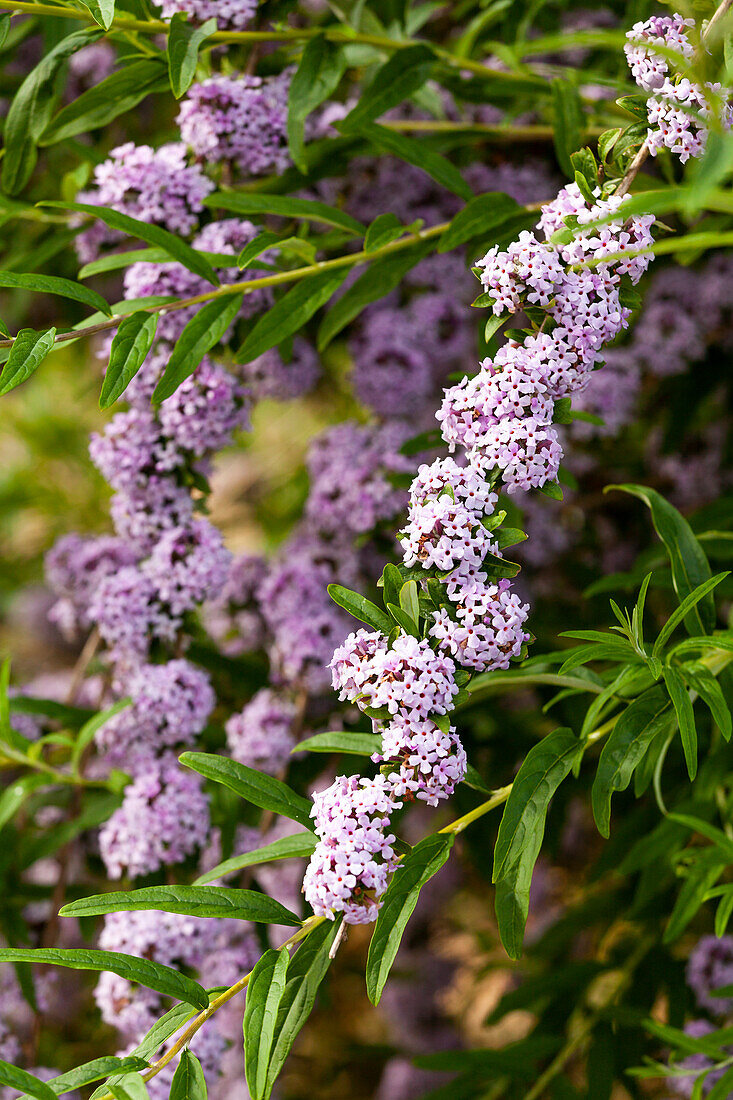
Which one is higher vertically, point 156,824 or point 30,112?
point 30,112

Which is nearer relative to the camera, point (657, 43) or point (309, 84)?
point (657, 43)

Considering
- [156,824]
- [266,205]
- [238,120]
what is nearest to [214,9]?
[238,120]

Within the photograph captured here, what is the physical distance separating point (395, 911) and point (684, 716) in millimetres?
316

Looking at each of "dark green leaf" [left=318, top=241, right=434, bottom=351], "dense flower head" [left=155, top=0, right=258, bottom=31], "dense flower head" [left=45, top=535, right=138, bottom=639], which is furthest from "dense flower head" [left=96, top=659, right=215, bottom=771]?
"dense flower head" [left=155, top=0, right=258, bottom=31]

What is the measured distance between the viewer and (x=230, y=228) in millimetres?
1316

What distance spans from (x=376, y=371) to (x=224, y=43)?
0.62 meters

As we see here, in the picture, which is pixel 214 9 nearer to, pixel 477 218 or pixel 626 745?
pixel 477 218

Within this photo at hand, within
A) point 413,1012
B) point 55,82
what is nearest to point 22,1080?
point 55,82

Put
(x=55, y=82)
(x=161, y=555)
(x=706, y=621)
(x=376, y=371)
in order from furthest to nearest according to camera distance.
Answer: (x=376, y=371)
(x=161, y=555)
(x=55, y=82)
(x=706, y=621)

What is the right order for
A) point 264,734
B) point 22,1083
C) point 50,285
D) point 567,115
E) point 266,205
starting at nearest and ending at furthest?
point 22,1083 → point 50,285 → point 266,205 → point 567,115 → point 264,734

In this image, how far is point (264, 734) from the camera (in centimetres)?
150

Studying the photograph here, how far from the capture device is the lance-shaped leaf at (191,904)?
821mm

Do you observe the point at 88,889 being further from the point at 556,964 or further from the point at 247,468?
the point at 247,468

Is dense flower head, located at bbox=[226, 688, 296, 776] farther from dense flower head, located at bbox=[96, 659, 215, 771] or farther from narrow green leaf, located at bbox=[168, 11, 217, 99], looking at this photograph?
narrow green leaf, located at bbox=[168, 11, 217, 99]
